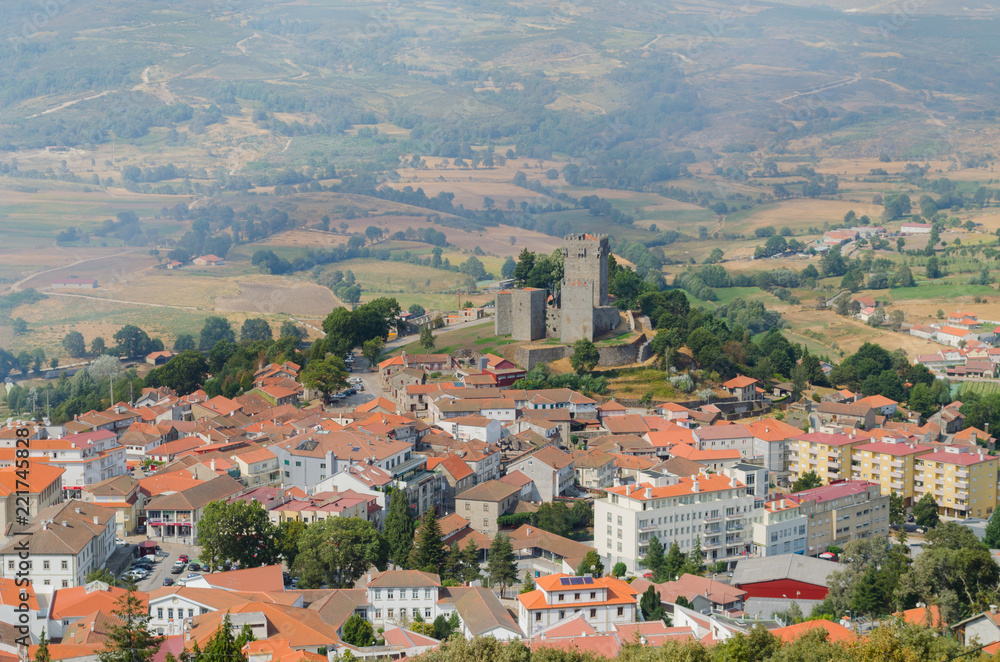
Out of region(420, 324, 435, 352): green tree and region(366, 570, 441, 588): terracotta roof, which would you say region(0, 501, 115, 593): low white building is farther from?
region(420, 324, 435, 352): green tree

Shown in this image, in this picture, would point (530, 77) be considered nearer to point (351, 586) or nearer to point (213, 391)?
point (213, 391)

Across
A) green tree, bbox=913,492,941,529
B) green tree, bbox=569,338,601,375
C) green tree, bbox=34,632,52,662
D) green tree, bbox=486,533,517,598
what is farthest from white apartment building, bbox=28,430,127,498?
green tree, bbox=913,492,941,529

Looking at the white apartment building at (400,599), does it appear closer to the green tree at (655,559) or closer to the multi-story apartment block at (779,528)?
the green tree at (655,559)

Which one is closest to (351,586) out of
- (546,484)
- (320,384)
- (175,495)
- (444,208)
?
(175,495)

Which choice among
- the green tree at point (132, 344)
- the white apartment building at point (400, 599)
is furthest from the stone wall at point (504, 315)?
the green tree at point (132, 344)

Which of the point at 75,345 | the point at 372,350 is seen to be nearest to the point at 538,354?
the point at 372,350

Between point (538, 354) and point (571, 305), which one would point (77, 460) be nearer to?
point (538, 354)

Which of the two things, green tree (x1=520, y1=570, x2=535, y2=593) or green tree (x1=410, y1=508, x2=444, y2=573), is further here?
green tree (x1=410, y1=508, x2=444, y2=573)
